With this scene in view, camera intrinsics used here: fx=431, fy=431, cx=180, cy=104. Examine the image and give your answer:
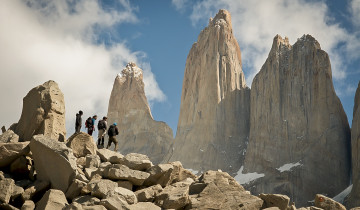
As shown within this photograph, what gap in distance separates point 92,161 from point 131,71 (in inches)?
4028

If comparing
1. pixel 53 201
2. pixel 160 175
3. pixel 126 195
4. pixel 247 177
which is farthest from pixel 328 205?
pixel 247 177

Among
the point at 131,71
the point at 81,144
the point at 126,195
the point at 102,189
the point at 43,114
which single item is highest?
the point at 131,71

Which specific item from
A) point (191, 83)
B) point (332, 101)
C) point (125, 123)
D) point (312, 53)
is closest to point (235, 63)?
point (191, 83)

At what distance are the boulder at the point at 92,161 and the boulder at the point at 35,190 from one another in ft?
7.83

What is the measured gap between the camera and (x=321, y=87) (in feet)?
246

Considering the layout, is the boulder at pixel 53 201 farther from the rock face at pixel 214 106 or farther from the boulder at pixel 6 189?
the rock face at pixel 214 106

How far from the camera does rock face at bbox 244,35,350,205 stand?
6800 cm

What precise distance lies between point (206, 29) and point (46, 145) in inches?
3384

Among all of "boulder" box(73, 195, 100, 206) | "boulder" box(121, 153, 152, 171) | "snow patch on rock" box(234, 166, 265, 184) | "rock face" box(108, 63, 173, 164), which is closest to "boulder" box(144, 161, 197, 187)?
"boulder" box(121, 153, 152, 171)

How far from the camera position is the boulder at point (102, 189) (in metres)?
14.4

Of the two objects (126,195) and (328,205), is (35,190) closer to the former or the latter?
(126,195)

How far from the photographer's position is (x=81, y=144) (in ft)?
64.2

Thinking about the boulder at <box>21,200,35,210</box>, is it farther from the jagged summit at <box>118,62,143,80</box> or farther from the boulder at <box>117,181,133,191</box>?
the jagged summit at <box>118,62,143,80</box>

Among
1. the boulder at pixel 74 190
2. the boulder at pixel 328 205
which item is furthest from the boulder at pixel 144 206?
the boulder at pixel 328 205
